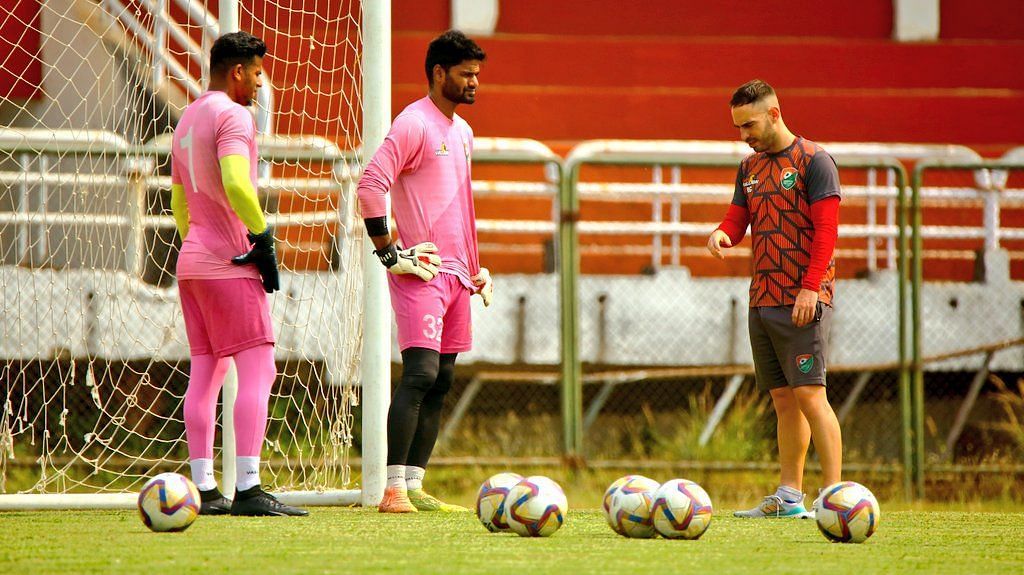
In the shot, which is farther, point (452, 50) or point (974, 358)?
point (974, 358)

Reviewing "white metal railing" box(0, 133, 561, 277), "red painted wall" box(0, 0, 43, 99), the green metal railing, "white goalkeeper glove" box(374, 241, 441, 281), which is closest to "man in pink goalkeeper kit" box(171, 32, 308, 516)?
"white goalkeeper glove" box(374, 241, 441, 281)

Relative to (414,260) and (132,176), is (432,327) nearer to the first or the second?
(414,260)

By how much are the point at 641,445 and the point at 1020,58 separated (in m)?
7.56

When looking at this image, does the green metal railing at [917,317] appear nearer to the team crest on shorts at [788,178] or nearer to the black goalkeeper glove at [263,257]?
the team crest on shorts at [788,178]

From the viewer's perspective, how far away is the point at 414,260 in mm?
6246

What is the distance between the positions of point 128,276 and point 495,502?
3.48 meters

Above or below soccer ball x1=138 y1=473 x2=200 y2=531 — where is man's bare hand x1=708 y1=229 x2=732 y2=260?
above

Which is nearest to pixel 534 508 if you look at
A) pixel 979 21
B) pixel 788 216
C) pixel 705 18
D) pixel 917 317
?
pixel 788 216

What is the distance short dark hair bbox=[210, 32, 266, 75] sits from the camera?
5.98 m

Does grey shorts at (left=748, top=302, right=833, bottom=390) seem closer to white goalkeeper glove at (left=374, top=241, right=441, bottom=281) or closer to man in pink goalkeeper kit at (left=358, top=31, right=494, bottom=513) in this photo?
man in pink goalkeeper kit at (left=358, top=31, right=494, bottom=513)

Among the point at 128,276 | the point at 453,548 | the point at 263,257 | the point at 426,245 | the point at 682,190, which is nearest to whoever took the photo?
the point at 453,548

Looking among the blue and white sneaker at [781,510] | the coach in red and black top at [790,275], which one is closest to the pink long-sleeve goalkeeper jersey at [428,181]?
the coach in red and black top at [790,275]

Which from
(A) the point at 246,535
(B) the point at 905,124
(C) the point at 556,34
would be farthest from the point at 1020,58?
(A) the point at 246,535

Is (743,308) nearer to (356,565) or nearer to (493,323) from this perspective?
→ (493,323)
